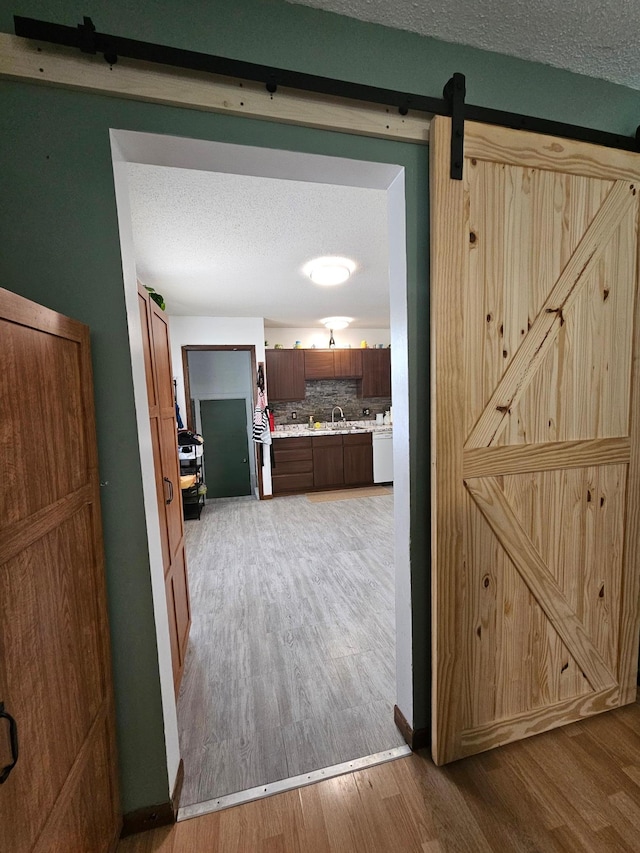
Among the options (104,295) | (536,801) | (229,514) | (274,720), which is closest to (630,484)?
(536,801)

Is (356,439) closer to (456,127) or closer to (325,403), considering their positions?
(325,403)

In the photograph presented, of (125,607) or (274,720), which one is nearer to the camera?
(125,607)

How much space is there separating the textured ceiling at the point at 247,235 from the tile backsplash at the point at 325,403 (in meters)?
1.95

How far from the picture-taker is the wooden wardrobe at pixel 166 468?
5.11 feet

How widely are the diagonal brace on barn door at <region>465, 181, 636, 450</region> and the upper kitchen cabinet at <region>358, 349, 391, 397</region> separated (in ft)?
14.4

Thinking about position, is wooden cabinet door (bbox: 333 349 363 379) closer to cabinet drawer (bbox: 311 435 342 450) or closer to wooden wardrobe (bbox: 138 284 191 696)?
cabinet drawer (bbox: 311 435 342 450)

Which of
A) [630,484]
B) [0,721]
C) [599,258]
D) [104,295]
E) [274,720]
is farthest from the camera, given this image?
[274,720]

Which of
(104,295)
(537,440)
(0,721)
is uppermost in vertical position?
(104,295)

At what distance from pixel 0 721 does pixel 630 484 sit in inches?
82.0

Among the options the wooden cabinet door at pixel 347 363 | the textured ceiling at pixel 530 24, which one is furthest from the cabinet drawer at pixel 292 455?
the textured ceiling at pixel 530 24

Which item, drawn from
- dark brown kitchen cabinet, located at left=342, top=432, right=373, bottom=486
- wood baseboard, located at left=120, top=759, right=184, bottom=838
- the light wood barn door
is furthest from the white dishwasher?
wood baseboard, located at left=120, top=759, right=184, bottom=838

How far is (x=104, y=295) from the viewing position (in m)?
1.03

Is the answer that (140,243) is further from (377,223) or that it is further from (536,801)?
(536,801)

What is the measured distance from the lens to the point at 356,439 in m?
5.39
